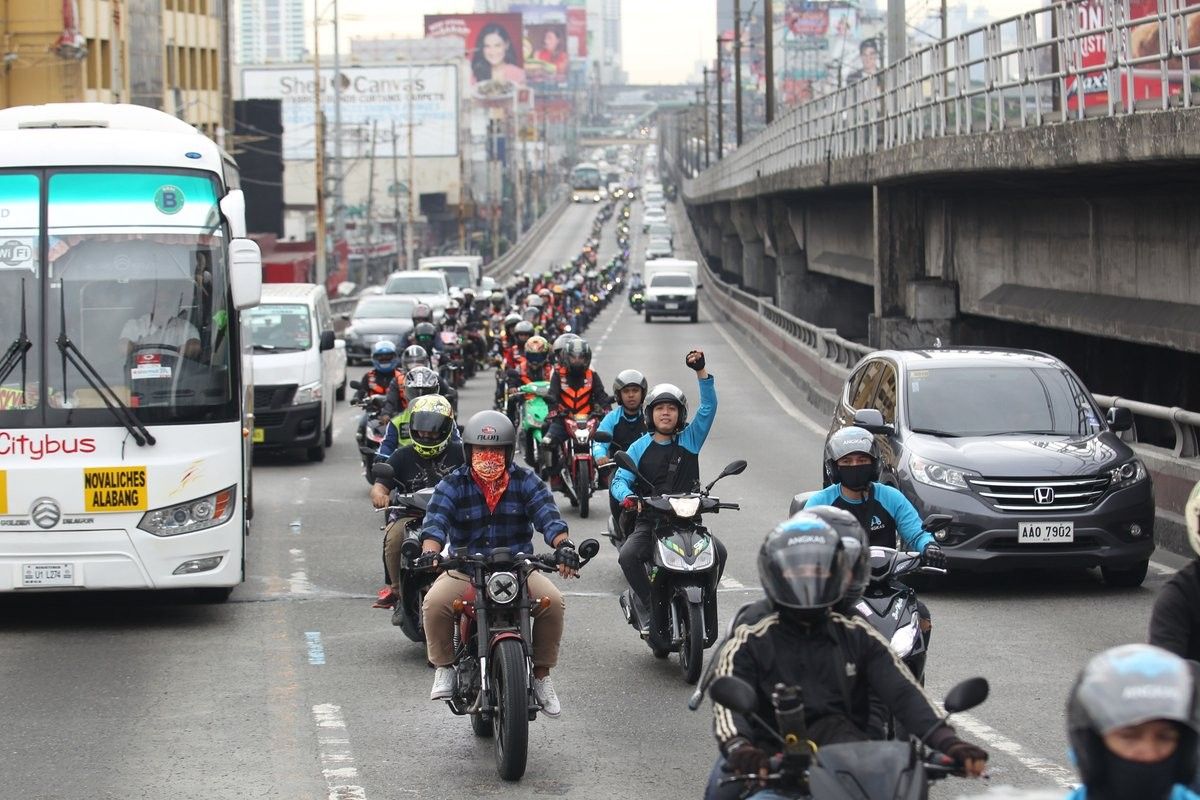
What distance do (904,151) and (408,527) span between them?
16989 mm

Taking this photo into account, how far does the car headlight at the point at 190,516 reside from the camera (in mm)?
11906

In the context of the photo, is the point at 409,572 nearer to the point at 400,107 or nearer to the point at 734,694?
the point at 734,694

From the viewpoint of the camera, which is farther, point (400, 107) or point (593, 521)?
point (400, 107)

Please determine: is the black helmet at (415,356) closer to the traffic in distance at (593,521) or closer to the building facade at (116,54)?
the traffic in distance at (593,521)

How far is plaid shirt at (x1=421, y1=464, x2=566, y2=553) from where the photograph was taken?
29.2ft

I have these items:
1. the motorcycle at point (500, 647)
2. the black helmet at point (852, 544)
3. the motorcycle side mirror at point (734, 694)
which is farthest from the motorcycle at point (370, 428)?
the motorcycle side mirror at point (734, 694)

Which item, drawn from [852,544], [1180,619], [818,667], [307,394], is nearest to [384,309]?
[307,394]

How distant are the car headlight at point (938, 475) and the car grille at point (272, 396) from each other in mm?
11053

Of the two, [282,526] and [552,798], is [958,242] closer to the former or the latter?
[282,526]

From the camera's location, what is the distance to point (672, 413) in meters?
11.1

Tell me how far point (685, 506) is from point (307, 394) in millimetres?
13368

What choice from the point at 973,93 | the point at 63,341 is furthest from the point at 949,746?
the point at 973,93

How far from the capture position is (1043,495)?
42.2ft

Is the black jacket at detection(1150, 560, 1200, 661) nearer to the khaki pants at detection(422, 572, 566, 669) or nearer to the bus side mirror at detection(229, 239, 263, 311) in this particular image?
the khaki pants at detection(422, 572, 566, 669)
